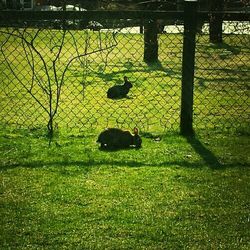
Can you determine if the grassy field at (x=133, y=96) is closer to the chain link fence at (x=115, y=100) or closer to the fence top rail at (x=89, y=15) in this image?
the chain link fence at (x=115, y=100)

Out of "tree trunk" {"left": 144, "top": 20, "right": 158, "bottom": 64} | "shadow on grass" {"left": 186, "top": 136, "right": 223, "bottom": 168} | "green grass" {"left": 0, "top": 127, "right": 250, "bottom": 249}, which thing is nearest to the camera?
"green grass" {"left": 0, "top": 127, "right": 250, "bottom": 249}

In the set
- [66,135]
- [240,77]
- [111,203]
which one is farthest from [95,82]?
[111,203]

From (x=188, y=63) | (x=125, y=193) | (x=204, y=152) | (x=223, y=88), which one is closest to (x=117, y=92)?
(x=223, y=88)

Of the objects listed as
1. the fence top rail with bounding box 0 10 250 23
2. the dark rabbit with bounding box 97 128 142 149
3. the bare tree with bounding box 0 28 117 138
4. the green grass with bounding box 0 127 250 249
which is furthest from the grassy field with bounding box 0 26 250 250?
the fence top rail with bounding box 0 10 250 23

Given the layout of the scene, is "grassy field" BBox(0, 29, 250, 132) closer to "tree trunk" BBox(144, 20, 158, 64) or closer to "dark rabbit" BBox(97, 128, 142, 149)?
"tree trunk" BBox(144, 20, 158, 64)

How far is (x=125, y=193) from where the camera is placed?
3723 mm

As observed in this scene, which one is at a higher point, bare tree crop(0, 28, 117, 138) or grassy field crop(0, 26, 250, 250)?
bare tree crop(0, 28, 117, 138)

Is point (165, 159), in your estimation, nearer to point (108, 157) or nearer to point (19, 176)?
point (108, 157)

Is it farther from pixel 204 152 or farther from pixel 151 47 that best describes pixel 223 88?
pixel 151 47

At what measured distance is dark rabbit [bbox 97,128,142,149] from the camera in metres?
4.74

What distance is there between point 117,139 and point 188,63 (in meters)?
1.23

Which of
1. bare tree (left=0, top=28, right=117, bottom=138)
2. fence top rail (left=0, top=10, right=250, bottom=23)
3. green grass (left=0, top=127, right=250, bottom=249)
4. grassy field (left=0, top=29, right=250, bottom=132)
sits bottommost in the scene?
green grass (left=0, top=127, right=250, bottom=249)

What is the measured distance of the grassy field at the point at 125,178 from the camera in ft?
10.1

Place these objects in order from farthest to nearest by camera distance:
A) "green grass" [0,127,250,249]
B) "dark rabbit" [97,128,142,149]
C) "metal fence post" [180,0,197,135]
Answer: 1. "metal fence post" [180,0,197,135]
2. "dark rabbit" [97,128,142,149]
3. "green grass" [0,127,250,249]
